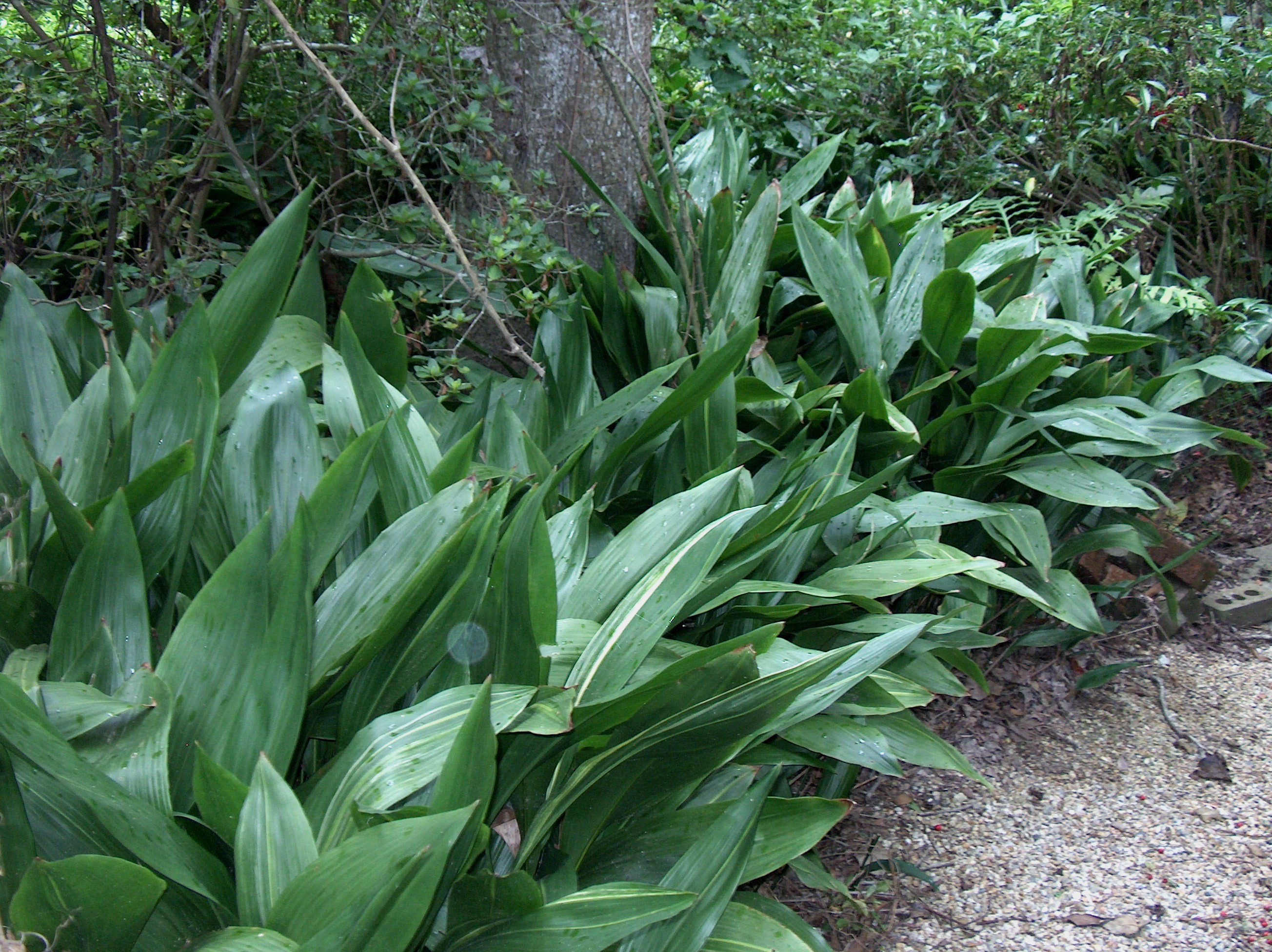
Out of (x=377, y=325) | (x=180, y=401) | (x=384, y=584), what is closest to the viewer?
(x=384, y=584)

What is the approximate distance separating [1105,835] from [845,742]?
0.96 metres

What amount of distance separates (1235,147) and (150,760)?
158 inches

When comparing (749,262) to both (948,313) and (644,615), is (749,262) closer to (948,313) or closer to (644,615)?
(948,313)

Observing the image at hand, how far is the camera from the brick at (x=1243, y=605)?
312 cm

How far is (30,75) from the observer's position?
248 cm

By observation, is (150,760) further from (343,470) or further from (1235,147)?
(1235,147)

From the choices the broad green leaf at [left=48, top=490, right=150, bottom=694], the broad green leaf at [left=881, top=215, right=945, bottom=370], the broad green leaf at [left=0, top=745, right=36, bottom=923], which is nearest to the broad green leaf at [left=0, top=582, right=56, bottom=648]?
the broad green leaf at [left=48, top=490, right=150, bottom=694]

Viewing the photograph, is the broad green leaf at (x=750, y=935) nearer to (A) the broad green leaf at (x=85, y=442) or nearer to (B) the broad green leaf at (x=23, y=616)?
(B) the broad green leaf at (x=23, y=616)

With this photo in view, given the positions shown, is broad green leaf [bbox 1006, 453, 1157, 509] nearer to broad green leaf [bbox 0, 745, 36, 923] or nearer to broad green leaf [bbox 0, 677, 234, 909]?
broad green leaf [bbox 0, 677, 234, 909]

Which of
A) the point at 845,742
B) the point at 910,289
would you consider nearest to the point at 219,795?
the point at 845,742

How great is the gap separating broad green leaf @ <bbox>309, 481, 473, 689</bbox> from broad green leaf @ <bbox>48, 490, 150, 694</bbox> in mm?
237

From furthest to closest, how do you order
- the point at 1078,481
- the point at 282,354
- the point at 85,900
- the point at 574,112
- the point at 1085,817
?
the point at 574,112 → the point at 1078,481 → the point at 1085,817 → the point at 282,354 → the point at 85,900

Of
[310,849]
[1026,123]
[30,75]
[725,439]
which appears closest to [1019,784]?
[725,439]

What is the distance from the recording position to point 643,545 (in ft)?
5.63
